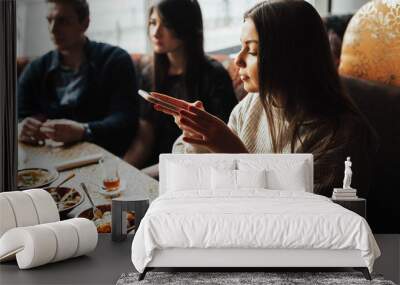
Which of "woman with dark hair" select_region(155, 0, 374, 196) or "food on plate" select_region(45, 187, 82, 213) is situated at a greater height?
"woman with dark hair" select_region(155, 0, 374, 196)

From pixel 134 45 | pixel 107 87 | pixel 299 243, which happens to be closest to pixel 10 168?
pixel 107 87

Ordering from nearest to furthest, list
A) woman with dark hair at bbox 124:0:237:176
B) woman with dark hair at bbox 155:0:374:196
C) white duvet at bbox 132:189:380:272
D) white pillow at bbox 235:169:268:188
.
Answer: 1. white duvet at bbox 132:189:380:272
2. white pillow at bbox 235:169:268:188
3. woman with dark hair at bbox 155:0:374:196
4. woman with dark hair at bbox 124:0:237:176

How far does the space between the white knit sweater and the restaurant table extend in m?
0.55

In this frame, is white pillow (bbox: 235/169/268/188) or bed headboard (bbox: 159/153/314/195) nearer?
white pillow (bbox: 235/169/268/188)

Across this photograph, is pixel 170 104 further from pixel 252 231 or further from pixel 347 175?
pixel 252 231

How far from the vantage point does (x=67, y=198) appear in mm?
7547

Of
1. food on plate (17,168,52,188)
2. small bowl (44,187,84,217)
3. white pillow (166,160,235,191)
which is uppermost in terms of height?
white pillow (166,160,235,191)

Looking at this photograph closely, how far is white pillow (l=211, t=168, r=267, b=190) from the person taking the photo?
6594 millimetres

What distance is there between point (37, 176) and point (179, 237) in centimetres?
311

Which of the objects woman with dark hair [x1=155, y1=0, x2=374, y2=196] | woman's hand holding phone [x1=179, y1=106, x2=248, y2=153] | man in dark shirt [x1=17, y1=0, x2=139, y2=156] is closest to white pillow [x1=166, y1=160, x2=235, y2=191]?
woman's hand holding phone [x1=179, y1=106, x2=248, y2=153]

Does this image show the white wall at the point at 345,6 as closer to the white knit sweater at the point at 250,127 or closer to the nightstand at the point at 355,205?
the white knit sweater at the point at 250,127

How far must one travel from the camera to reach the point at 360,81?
725 centimetres

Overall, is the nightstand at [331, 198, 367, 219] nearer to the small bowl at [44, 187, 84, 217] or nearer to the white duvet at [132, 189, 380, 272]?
the white duvet at [132, 189, 380, 272]

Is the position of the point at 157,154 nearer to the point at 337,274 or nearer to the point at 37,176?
the point at 37,176
